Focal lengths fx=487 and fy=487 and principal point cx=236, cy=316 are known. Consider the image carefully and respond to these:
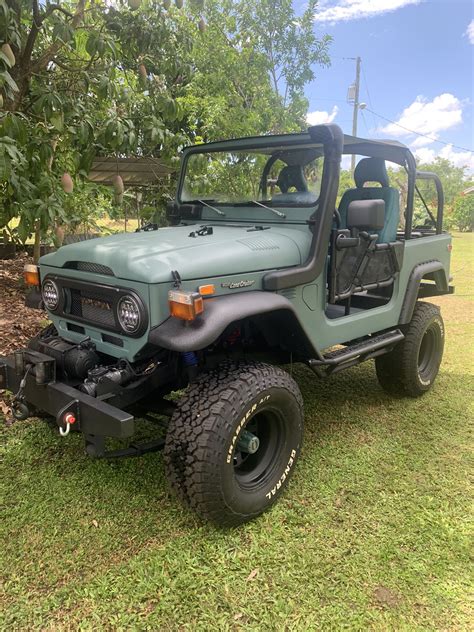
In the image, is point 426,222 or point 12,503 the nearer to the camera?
point 12,503

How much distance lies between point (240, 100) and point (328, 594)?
24.0 ft

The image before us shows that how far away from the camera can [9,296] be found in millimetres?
6637

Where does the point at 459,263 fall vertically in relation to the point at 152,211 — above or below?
below

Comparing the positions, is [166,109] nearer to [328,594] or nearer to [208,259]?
[208,259]

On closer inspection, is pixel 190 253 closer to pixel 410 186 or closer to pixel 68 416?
pixel 68 416

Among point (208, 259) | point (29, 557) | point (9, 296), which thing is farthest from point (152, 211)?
point (29, 557)

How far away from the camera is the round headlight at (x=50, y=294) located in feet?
9.78

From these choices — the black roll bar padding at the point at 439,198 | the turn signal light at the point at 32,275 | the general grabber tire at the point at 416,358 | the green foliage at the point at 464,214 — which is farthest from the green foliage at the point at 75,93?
the green foliage at the point at 464,214

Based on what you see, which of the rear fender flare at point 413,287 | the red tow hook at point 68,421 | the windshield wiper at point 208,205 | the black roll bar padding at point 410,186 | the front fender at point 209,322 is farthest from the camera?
the rear fender flare at point 413,287

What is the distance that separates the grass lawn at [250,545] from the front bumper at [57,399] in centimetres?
54

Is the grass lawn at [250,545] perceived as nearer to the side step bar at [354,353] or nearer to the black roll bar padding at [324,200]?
the side step bar at [354,353]

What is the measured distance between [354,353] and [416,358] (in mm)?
1007

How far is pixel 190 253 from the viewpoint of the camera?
2607 mm

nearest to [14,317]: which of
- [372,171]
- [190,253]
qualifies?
[190,253]
